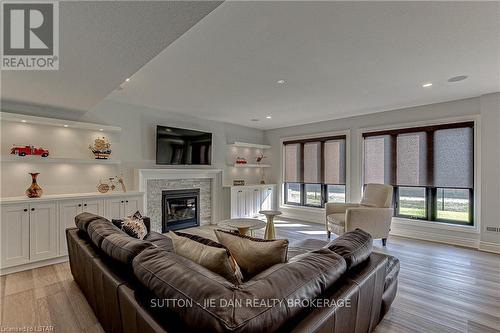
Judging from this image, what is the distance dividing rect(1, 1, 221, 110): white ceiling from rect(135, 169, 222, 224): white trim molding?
1934 millimetres

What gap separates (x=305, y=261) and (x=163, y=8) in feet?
5.60

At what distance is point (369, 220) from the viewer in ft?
13.3

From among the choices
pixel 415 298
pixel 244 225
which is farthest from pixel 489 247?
pixel 244 225

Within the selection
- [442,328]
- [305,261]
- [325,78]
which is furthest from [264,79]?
[442,328]

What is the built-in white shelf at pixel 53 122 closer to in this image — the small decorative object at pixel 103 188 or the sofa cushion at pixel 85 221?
the small decorative object at pixel 103 188

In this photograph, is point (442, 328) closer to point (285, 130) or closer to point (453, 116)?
point (453, 116)

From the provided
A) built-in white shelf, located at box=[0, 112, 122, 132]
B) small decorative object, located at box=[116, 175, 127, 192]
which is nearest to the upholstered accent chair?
small decorative object, located at box=[116, 175, 127, 192]

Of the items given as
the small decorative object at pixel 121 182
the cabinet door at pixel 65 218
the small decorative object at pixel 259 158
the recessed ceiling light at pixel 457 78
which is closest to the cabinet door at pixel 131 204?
the small decorative object at pixel 121 182

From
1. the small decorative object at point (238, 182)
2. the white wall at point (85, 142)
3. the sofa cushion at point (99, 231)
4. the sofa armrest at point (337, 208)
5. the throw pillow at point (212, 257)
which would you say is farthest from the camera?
the small decorative object at point (238, 182)

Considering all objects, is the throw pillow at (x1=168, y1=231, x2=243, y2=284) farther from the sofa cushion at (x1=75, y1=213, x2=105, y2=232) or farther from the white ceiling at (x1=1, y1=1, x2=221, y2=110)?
the white ceiling at (x1=1, y1=1, x2=221, y2=110)

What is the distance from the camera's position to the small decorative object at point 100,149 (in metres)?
4.17

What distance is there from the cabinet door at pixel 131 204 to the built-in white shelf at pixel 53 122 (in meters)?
1.29

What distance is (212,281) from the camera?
1.05 m
